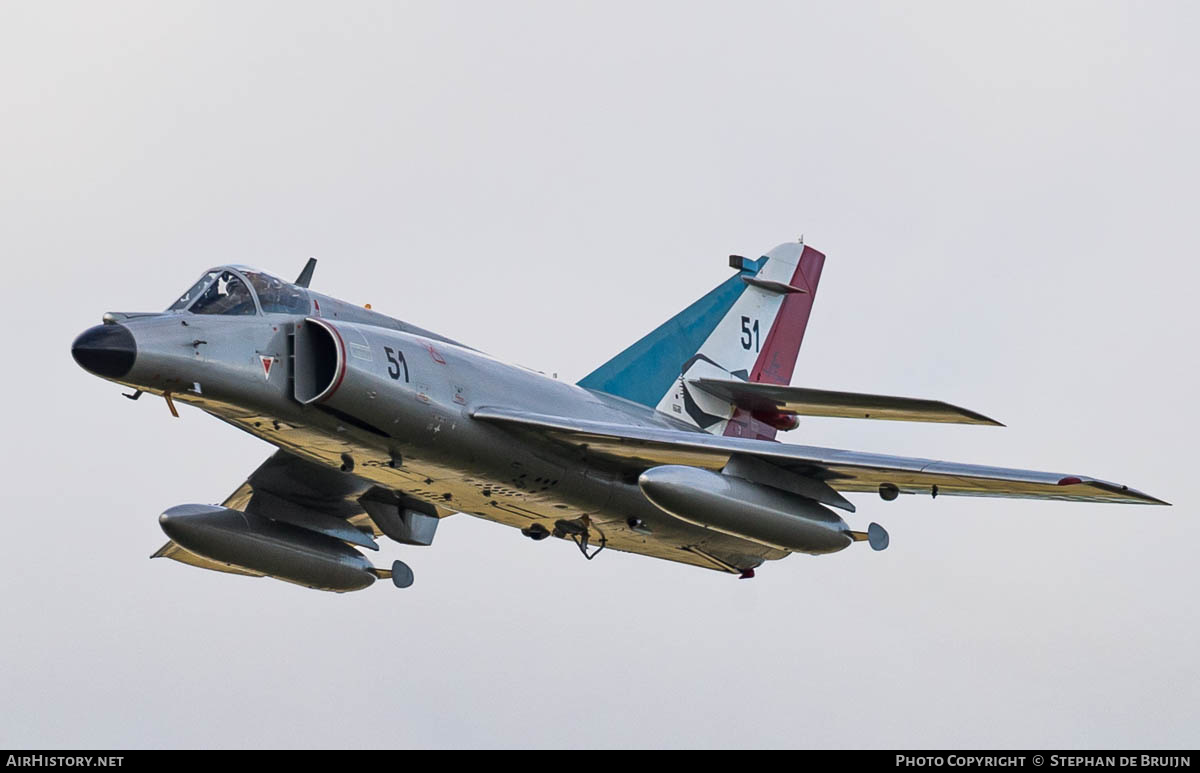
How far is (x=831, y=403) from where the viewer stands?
69.4 feet

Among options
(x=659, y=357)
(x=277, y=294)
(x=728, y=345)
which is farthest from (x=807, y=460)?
(x=277, y=294)

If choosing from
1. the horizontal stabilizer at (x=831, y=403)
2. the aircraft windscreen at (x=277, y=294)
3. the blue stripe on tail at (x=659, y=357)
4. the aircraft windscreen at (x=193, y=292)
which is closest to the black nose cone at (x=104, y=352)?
the aircraft windscreen at (x=193, y=292)

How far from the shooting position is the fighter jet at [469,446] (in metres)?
18.1

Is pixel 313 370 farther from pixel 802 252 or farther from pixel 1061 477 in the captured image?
pixel 802 252

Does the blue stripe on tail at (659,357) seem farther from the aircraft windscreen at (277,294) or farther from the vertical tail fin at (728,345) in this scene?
the aircraft windscreen at (277,294)

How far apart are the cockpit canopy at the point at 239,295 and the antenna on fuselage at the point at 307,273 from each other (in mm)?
463

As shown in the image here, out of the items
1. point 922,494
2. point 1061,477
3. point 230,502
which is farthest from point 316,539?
point 1061,477

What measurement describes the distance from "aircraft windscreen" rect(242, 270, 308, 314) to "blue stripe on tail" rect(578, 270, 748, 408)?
4.89 metres

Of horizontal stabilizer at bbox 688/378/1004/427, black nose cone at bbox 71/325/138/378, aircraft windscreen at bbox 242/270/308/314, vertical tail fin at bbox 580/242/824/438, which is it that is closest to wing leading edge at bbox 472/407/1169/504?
horizontal stabilizer at bbox 688/378/1004/427

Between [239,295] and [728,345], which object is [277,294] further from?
[728,345]

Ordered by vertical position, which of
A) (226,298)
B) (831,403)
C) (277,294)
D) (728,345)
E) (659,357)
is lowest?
Answer: (226,298)

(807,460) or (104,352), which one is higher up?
(807,460)

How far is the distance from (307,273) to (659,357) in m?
5.44

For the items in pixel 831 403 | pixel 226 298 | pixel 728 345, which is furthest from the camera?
pixel 728 345
